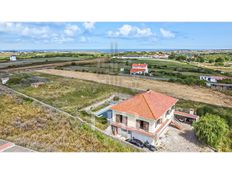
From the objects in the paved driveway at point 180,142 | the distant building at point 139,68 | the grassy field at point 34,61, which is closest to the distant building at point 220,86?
the paved driveway at point 180,142

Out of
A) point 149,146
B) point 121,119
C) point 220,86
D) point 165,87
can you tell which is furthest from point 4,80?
point 220,86

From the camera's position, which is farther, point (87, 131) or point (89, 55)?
point (89, 55)

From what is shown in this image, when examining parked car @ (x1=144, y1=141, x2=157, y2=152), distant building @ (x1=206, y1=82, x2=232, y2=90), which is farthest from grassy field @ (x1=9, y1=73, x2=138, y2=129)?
distant building @ (x1=206, y1=82, x2=232, y2=90)

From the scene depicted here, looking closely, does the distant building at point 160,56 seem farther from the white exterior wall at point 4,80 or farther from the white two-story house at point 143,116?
the white exterior wall at point 4,80
